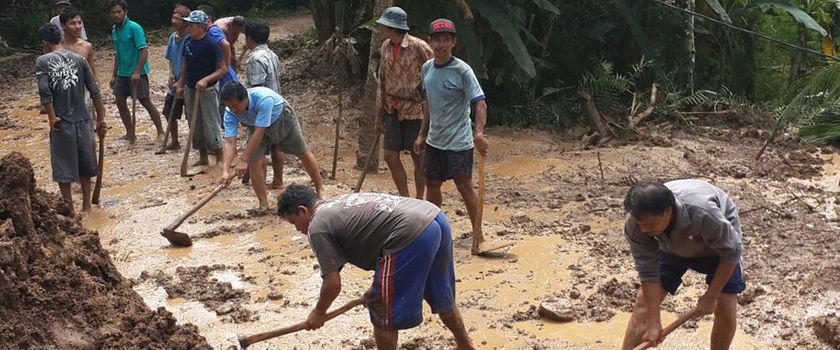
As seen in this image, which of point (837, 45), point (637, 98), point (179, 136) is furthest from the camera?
point (837, 45)

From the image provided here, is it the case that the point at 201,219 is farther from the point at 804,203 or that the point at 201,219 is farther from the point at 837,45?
the point at 837,45

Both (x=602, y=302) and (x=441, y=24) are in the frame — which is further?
(x=441, y=24)

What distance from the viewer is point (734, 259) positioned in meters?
4.27

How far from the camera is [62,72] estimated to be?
7.46 metres

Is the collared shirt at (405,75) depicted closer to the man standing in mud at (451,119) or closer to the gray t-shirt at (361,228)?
the man standing in mud at (451,119)

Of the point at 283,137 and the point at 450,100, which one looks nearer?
the point at 450,100

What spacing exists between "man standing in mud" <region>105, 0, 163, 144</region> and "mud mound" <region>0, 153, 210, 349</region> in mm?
4635

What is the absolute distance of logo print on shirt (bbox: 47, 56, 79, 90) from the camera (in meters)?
7.42

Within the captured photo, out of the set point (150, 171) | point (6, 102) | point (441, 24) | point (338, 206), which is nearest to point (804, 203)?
point (441, 24)

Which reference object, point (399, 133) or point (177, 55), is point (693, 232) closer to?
point (399, 133)

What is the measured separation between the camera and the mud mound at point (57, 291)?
443cm

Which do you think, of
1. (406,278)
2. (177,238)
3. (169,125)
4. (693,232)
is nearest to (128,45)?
(169,125)

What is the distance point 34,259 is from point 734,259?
3.45 metres

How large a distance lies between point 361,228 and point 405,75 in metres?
3.14
